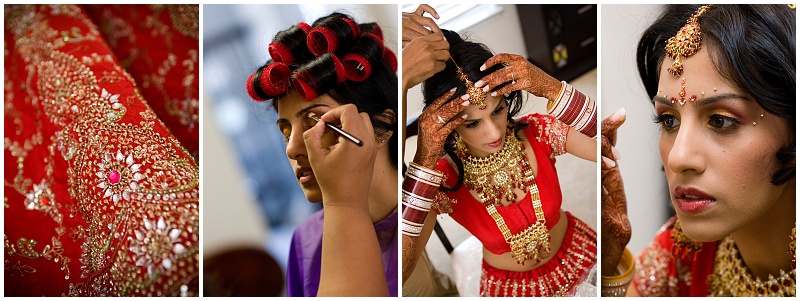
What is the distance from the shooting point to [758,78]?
2.00 metres

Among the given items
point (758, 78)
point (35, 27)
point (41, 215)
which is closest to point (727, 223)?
point (758, 78)

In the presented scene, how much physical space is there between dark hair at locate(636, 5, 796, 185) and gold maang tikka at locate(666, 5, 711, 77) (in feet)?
0.05

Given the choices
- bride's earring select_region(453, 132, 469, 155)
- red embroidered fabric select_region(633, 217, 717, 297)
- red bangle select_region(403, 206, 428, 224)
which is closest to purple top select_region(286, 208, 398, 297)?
red bangle select_region(403, 206, 428, 224)

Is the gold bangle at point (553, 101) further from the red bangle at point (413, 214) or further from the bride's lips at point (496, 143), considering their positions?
the red bangle at point (413, 214)

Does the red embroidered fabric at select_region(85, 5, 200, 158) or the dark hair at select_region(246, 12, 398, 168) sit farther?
the red embroidered fabric at select_region(85, 5, 200, 158)

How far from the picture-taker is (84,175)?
2.10m

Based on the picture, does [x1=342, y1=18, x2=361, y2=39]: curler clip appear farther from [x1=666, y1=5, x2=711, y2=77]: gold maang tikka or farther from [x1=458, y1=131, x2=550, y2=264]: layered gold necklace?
[x1=666, y1=5, x2=711, y2=77]: gold maang tikka

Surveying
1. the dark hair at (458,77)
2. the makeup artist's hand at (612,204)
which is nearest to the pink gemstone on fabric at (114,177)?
the dark hair at (458,77)

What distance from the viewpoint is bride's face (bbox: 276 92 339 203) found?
2.12m

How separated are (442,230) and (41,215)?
3.85 ft

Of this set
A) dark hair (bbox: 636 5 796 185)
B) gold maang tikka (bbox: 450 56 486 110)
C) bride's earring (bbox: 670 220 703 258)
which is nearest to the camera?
dark hair (bbox: 636 5 796 185)

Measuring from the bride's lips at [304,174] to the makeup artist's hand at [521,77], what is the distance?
583 millimetres

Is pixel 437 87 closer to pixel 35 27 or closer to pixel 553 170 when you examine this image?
pixel 553 170

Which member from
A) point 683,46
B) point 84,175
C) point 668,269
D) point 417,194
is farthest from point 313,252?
point 683,46
